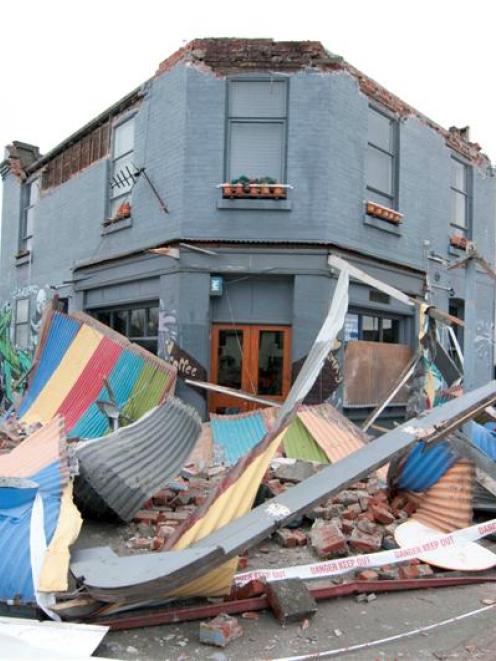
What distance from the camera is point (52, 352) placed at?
9117mm

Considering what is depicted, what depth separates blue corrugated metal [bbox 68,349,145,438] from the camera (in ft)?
26.0

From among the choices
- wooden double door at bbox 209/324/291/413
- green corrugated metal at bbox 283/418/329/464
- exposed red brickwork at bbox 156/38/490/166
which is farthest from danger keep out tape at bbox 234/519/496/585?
exposed red brickwork at bbox 156/38/490/166

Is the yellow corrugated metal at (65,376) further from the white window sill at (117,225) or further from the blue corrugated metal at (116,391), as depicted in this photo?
the white window sill at (117,225)

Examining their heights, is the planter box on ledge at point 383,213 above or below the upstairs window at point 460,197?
below

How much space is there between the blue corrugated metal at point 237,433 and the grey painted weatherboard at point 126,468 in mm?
1387

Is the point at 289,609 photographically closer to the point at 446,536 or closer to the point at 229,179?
the point at 446,536

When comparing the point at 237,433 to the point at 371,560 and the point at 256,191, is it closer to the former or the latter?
the point at 371,560

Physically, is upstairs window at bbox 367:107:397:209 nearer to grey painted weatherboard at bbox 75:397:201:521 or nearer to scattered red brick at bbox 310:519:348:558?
grey painted weatherboard at bbox 75:397:201:521

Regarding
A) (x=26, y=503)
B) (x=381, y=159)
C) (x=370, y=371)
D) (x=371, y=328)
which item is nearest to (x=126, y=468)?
(x=26, y=503)

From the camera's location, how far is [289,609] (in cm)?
346

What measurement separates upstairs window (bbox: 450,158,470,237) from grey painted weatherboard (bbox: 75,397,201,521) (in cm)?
940

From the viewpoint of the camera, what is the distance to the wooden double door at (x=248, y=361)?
30.5 ft

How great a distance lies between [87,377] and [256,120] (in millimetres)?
5014

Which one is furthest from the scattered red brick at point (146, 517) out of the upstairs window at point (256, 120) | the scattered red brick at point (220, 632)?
the upstairs window at point (256, 120)
